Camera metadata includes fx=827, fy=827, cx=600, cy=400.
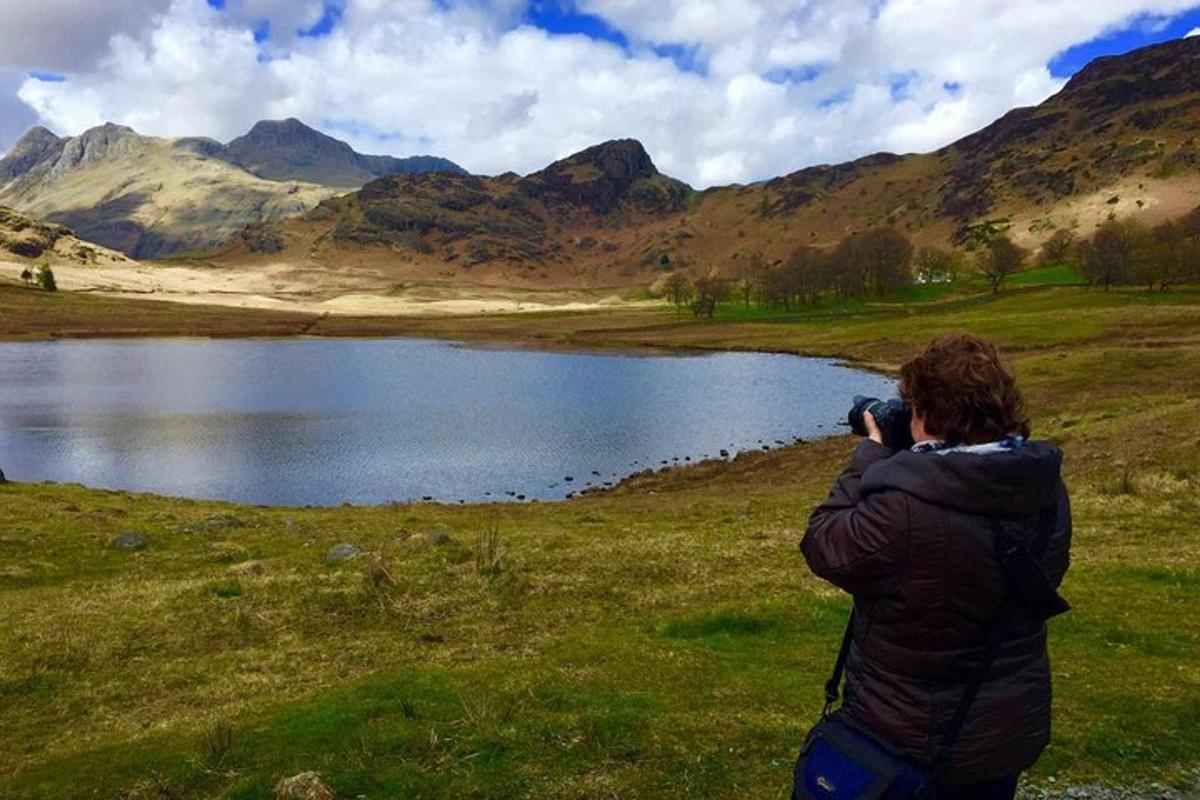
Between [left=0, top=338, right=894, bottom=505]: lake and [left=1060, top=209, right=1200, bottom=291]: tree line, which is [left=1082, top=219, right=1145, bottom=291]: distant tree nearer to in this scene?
[left=1060, top=209, right=1200, bottom=291]: tree line

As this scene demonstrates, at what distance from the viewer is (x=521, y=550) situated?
2659cm

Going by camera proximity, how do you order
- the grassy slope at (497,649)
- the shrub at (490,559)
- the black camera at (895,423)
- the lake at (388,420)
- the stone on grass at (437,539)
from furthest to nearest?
the lake at (388,420) < the stone on grass at (437,539) < the shrub at (490,559) < the grassy slope at (497,649) < the black camera at (895,423)

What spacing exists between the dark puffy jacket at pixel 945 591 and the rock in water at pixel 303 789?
715 cm

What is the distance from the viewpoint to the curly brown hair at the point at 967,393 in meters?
5.52

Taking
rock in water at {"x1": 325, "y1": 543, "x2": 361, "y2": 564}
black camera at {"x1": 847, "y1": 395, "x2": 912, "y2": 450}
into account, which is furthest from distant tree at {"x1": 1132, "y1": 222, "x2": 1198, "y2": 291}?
black camera at {"x1": 847, "y1": 395, "x2": 912, "y2": 450}

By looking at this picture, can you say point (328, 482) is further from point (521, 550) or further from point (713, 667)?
point (713, 667)

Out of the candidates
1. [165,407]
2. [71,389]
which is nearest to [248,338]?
[71,389]

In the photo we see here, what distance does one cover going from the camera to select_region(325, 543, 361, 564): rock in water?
1037 inches

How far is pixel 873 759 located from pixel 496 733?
7547mm

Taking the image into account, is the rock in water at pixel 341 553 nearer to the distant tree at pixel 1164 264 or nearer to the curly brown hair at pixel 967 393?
the curly brown hair at pixel 967 393

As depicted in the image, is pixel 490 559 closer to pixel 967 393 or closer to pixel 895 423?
pixel 895 423

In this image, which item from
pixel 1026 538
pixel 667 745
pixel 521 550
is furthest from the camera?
pixel 521 550

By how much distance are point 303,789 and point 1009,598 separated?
28.3ft

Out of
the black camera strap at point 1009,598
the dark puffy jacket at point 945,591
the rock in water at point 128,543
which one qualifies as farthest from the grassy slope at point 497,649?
the black camera strap at point 1009,598
